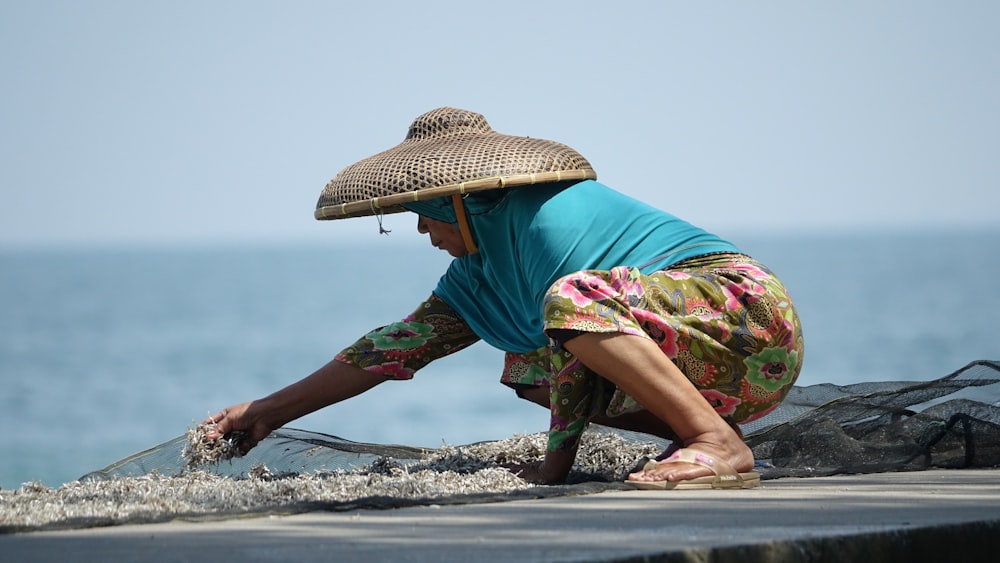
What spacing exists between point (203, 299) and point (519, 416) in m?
40.8

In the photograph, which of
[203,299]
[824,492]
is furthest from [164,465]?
[203,299]

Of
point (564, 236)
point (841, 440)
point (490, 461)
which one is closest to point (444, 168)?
point (564, 236)

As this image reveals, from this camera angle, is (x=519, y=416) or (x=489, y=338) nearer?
(x=489, y=338)

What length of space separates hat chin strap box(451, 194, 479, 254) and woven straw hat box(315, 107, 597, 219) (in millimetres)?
103

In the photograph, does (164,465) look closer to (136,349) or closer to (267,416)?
(267,416)

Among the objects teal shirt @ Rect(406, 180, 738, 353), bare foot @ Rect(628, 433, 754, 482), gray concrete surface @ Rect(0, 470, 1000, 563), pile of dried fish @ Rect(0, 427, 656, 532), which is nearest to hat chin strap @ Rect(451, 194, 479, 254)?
teal shirt @ Rect(406, 180, 738, 353)

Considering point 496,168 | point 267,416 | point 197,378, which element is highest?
point 197,378

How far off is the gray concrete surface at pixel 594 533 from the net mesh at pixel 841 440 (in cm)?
79

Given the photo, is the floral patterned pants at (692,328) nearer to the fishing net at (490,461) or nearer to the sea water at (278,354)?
the fishing net at (490,461)

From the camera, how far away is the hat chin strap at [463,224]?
13.0 feet

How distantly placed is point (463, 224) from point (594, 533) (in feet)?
4.98

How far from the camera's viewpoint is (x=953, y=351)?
30156 millimetres

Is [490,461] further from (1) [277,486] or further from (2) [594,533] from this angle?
(2) [594,533]

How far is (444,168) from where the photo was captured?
12.8 feet
